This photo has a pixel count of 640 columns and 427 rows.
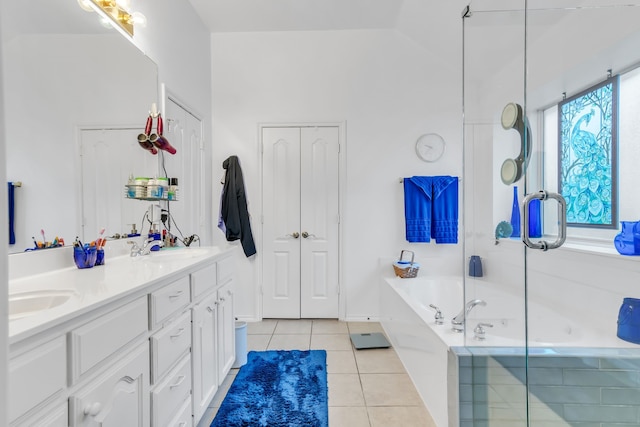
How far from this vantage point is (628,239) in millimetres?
1427

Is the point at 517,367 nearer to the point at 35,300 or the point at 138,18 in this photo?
the point at 35,300

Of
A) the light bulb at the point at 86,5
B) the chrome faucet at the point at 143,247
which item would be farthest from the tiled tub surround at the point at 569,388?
the light bulb at the point at 86,5

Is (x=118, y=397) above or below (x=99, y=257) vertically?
below

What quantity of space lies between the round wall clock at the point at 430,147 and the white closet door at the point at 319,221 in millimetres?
848

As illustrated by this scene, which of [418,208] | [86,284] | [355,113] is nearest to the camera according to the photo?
[86,284]

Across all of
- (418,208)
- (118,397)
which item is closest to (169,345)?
(118,397)

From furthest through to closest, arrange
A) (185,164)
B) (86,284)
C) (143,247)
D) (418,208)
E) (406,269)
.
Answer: (418,208)
(406,269)
(185,164)
(143,247)
(86,284)

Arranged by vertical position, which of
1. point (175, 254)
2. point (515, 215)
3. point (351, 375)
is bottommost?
point (351, 375)

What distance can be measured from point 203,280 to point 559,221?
1788mm

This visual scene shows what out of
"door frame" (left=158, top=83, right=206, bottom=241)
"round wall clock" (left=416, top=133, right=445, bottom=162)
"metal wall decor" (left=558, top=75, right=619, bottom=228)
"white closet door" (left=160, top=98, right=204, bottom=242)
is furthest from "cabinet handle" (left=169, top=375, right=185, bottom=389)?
"round wall clock" (left=416, top=133, right=445, bottom=162)

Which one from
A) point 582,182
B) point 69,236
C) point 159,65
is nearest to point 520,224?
point 582,182

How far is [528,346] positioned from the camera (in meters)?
1.39

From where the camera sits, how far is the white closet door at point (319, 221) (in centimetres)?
320

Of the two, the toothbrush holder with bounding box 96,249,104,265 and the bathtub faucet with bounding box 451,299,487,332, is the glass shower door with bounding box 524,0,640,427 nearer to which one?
the bathtub faucet with bounding box 451,299,487,332
